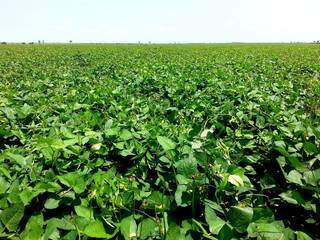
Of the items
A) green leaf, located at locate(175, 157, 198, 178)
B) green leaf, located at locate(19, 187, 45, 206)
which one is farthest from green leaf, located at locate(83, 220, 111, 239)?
green leaf, located at locate(175, 157, 198, 178)

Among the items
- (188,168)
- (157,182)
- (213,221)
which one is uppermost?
(188,168)

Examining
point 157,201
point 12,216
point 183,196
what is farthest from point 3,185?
point 183,196

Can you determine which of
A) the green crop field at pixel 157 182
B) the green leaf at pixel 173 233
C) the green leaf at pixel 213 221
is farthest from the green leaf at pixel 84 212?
the green leaf at pixel 213 221

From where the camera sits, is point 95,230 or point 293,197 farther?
point 293,197

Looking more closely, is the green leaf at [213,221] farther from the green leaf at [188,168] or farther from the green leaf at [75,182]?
the green leaf at [75,182]

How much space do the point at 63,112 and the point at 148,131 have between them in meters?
1.26

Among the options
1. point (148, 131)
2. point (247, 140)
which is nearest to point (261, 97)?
point (247, 140)

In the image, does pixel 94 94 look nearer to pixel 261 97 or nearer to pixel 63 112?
pixel 63 112

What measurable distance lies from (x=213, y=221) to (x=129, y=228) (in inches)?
14.4

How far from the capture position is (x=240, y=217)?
136 centimetres

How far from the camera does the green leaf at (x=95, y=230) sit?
1.30 metres

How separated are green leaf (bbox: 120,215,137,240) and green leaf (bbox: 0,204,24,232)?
1.48 ft

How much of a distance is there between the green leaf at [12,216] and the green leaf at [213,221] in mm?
819

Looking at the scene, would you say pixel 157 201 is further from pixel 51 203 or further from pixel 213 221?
pixel 51 203
